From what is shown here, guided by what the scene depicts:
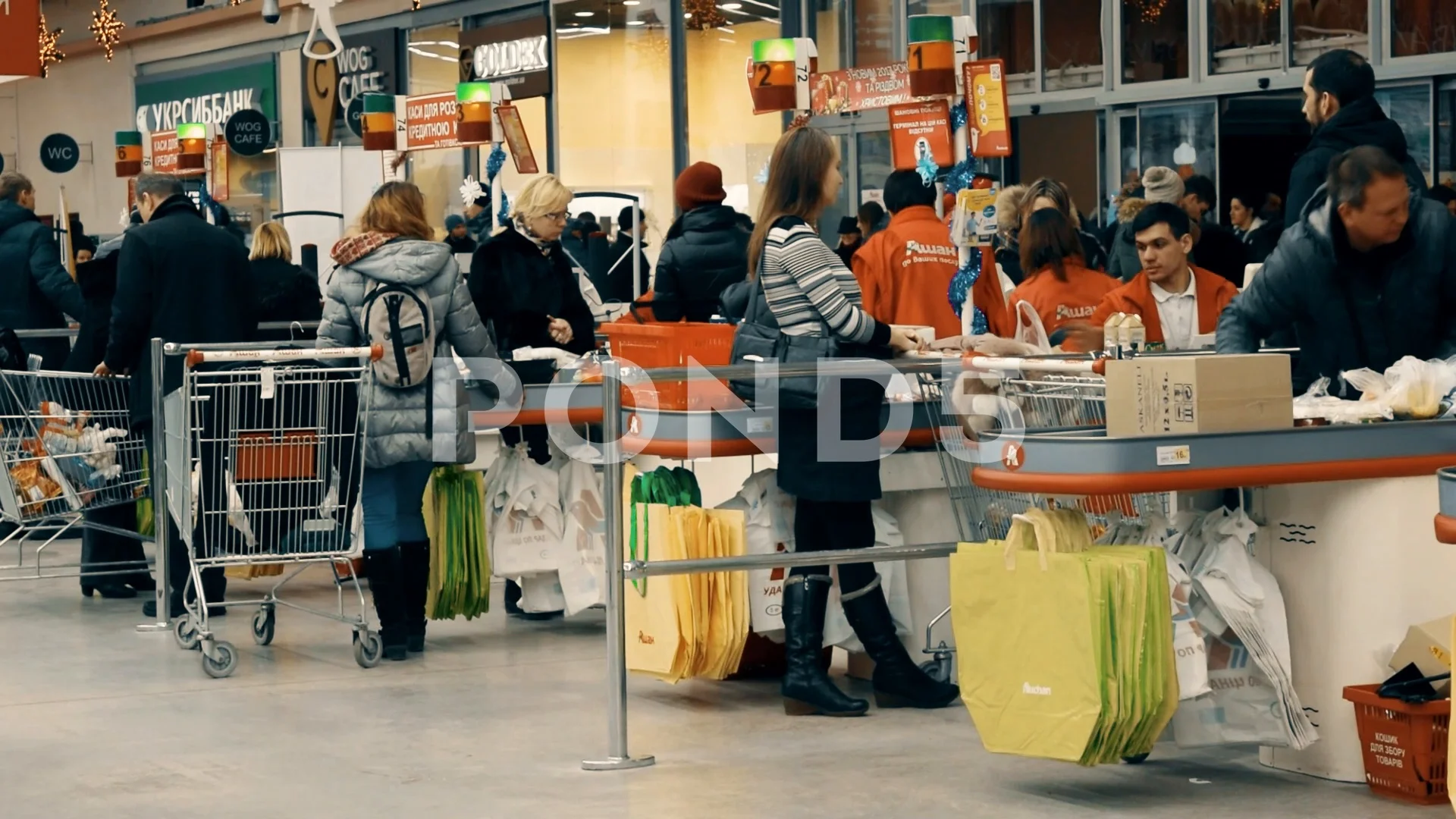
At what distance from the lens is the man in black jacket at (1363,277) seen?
485 centimetres

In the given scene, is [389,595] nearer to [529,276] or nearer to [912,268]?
[529,276]

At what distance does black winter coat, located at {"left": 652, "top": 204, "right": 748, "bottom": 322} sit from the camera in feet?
26.6

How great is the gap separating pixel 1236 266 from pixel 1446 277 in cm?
371

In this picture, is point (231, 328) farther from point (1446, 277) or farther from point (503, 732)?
point (1446, 277)

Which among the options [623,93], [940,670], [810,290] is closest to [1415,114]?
[940,670]

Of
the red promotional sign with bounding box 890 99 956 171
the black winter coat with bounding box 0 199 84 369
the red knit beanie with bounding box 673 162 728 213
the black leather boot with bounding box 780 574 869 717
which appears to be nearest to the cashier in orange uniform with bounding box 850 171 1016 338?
the red promotional sign with bounding box 890 99 956 171

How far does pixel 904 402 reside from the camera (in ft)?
19.4

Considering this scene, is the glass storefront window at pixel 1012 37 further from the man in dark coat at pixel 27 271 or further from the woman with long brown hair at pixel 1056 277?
the woman with long brown hair at pixel 1056 277

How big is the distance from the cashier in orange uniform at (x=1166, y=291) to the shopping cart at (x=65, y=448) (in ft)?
12.9

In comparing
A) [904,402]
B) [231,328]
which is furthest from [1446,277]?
[231,328]

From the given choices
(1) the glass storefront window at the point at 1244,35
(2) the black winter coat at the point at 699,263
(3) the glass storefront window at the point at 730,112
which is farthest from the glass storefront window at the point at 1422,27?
(3) the glass storefront window at the point at 730,112

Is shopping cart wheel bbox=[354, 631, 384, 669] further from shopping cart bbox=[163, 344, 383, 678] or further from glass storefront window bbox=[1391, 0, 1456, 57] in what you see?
glass storefront window bbox=[1391, 0, 1456, 57]

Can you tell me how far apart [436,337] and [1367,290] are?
3285mm

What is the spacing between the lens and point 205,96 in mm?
29672
